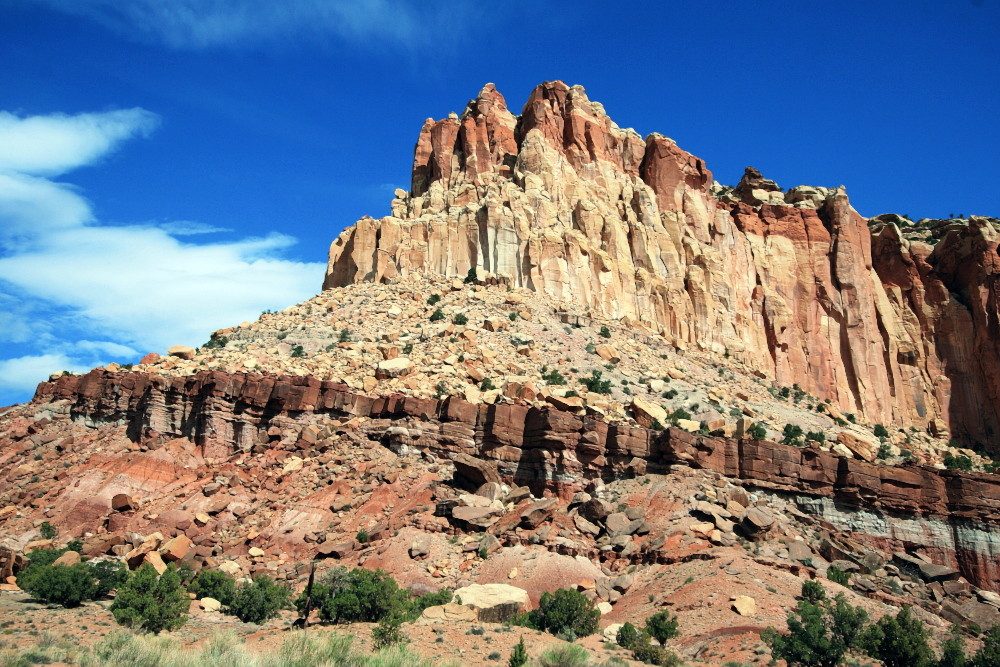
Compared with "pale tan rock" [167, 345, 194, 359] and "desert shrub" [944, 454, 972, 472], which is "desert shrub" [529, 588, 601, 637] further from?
"desert shrub" [944, 454, 972, 472]

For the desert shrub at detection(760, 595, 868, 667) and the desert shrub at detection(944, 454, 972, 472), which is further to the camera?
the desert shrub at detection(944, 454, 972, 472)

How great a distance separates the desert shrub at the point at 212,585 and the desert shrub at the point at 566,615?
1016 centimetres

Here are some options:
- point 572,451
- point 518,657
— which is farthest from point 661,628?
point 572,451

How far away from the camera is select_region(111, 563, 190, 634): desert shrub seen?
81.5ft

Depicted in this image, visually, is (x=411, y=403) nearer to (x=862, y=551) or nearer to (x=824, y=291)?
(x=862, y=551)

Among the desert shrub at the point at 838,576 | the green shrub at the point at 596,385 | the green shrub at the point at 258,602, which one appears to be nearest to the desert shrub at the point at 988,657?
the desert shrub at the point at 838,576

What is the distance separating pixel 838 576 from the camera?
1249 inches

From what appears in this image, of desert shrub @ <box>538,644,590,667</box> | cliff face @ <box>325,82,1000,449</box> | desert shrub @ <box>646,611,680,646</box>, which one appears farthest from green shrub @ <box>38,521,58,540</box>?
cliff face @ <box>325,82,1000,449</box>

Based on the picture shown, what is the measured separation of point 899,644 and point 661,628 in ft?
21.1

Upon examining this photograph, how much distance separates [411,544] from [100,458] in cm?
1770

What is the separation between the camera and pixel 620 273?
6912 centimetres

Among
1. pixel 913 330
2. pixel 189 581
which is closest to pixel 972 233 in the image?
pixel 913 330

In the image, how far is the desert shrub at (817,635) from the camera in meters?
23.5

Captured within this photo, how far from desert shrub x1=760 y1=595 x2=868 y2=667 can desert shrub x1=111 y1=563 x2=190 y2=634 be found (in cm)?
1674
